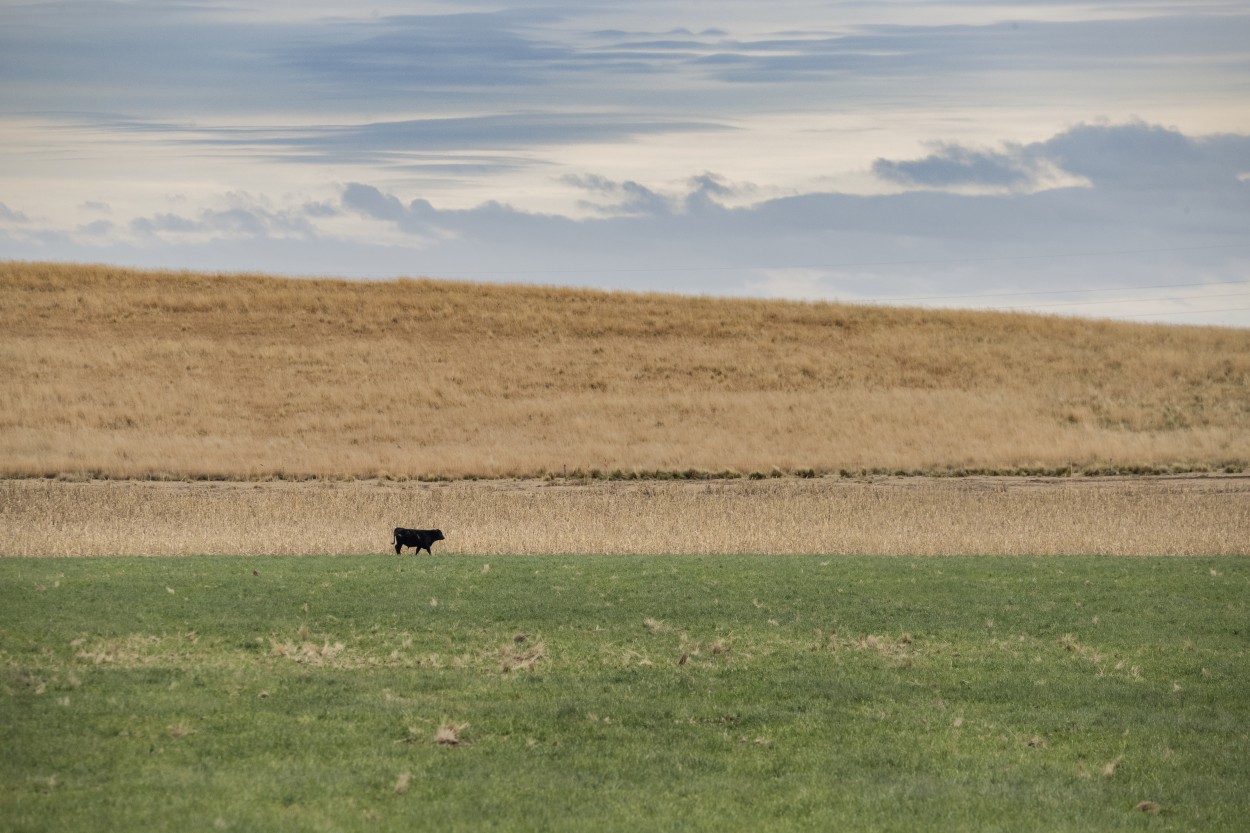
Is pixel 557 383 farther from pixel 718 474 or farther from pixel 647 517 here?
pixel 647 517

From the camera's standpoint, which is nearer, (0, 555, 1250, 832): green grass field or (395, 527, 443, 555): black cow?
(0, 555, 1250, 832): green grass field

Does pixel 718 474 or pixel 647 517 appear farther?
pixel 718 474

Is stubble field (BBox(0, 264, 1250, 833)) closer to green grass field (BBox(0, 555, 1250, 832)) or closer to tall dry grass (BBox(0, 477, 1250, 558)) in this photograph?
green grass field (BBox(0, 555, 1250, 832))

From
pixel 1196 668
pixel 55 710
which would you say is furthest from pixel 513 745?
pixel 1196 668

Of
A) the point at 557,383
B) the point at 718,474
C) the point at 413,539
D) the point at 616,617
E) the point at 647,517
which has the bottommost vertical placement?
the point at 718,474

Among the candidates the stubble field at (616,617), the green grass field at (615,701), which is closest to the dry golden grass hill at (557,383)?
the stubble field at (616,617)

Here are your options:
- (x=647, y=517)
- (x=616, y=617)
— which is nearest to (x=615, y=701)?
(x=616, y=617)

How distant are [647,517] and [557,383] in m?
26.7

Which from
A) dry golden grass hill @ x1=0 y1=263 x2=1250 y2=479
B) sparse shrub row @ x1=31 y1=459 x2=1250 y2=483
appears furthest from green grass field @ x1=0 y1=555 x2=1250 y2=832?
dry golden grass hill @ x1=0 y1=263 x2=1250 y2=479

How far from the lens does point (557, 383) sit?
176ft

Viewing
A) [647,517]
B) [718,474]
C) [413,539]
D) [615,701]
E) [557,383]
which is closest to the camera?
[615,701]

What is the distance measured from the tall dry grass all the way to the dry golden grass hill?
→ 3448mm

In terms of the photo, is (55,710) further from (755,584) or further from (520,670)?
(755,584)

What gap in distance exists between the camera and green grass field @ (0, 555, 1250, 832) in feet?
28.0
